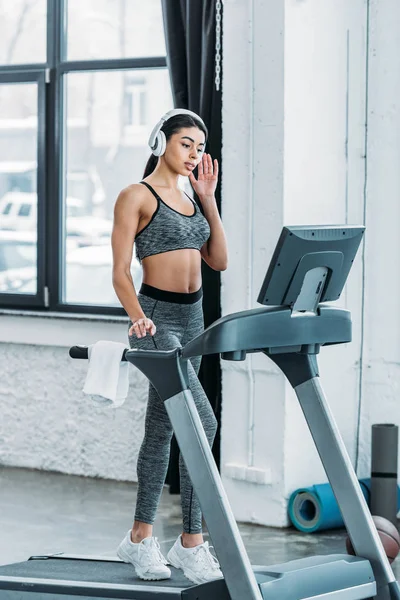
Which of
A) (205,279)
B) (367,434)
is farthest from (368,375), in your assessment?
(205,279)

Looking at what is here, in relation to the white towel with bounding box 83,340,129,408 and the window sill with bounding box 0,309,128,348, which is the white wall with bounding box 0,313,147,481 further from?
the white towel with bounding box 83,340,129,408

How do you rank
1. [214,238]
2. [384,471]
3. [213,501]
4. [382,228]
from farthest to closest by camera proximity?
[382,228] → [384,471] → [214,238] → [213,501]

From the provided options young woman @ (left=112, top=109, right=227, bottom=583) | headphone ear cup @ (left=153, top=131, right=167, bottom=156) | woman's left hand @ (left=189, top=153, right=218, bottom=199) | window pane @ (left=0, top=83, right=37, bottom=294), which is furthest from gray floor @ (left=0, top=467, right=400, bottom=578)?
headphone ear cup @ (left=153, top=131, right=167, bottom=156)

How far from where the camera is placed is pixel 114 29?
5.43 m

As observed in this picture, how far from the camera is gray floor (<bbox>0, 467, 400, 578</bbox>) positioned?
4227mm

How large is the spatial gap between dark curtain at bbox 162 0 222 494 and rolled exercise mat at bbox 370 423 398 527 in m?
0.72

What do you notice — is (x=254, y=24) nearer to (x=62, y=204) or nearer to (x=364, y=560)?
(x=62, y=204)

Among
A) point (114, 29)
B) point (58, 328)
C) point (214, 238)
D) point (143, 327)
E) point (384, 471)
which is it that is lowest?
point (384, 471)

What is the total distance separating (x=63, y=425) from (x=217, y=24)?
84.2 inches

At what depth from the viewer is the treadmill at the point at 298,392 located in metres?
2.63

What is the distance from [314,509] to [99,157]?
2.08m

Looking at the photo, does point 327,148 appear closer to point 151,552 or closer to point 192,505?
point 192,505

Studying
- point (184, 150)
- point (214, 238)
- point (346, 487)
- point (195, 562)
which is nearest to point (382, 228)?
point (214, 238)

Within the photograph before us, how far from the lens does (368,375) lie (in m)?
4.84
